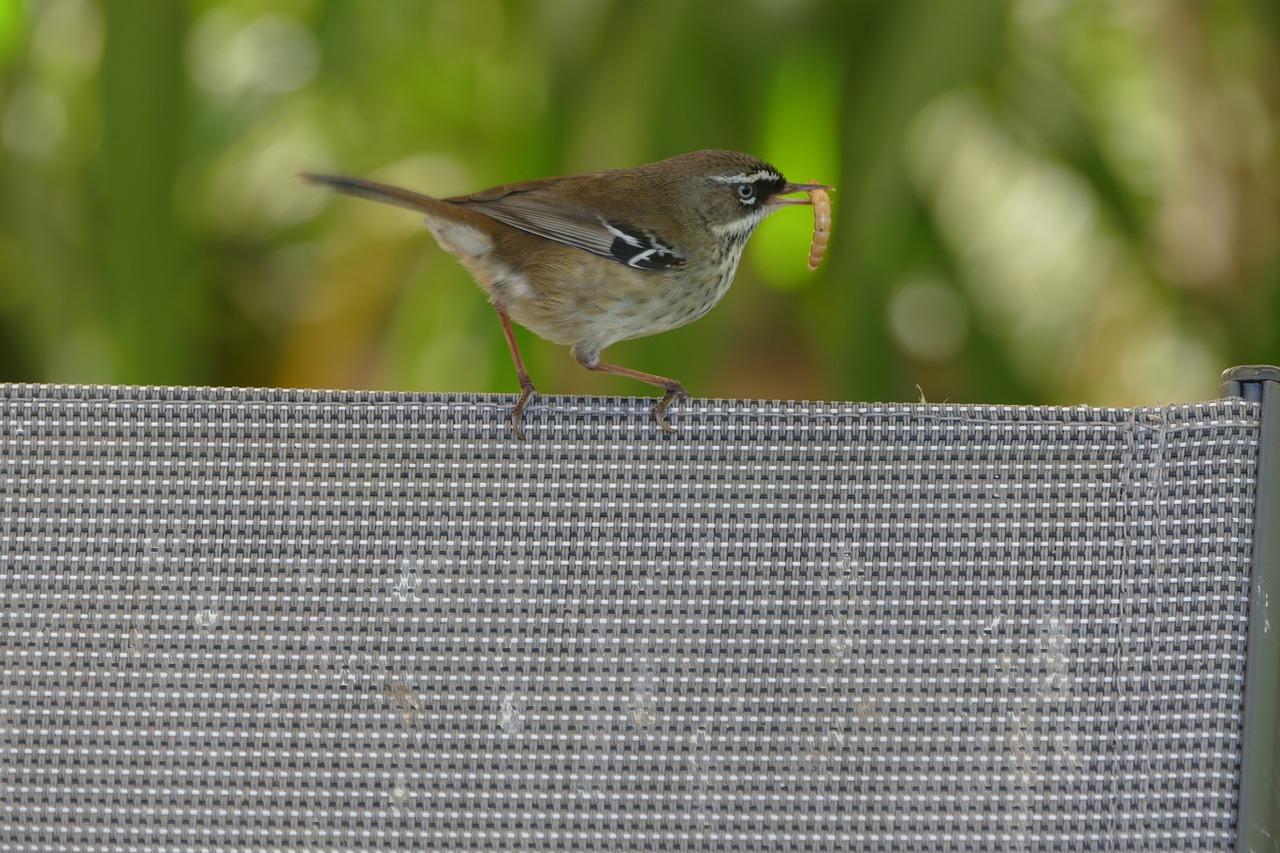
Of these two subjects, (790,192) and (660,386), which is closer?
(660,386)

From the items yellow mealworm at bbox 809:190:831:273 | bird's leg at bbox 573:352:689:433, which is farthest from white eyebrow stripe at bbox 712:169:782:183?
bird's leg at bbox 573:352:689:433

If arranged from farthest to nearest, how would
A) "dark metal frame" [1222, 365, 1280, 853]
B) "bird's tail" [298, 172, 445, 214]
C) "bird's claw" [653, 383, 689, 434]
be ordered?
"bird's tail" [298, 172, 445, 214] < "bird's claw" [653, 383, 689, 434] < "dark metal frame" [1222, 365, 1280, 853]

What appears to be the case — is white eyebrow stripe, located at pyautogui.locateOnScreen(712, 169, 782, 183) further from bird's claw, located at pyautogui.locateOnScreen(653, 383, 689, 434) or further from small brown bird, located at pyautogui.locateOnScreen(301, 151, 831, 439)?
bird's claw, located at pyautogui.locateOnScreen(653, 383, 689, 434)

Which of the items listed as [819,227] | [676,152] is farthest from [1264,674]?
[676,152]

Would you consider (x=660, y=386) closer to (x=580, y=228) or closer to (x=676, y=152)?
(x=580, y=228)

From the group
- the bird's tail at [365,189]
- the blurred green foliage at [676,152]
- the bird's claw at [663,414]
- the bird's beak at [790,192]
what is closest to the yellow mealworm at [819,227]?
the bird's beak at [790,192]

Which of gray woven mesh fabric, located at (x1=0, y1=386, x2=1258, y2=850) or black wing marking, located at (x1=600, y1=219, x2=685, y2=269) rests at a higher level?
black wing marking, located at (x1=600, y1=219, x2=685, y2=269)

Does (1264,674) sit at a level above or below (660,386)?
below
